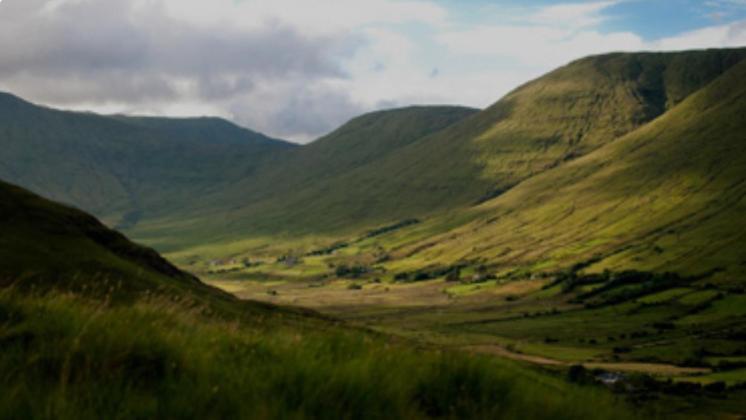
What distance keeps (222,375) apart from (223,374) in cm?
4

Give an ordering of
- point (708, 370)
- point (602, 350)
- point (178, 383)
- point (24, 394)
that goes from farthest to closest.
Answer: point (602, 350) → point (708, 370) → point (178, 383) → point (24, 394)

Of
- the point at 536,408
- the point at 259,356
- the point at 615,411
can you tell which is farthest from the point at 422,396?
the point at 615,411

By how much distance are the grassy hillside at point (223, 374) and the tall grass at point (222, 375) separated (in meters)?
0.02

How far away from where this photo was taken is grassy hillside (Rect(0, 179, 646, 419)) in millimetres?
7074

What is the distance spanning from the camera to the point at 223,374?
312 inches

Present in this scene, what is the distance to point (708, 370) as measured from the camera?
131875mm

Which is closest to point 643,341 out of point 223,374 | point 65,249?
point 65,249

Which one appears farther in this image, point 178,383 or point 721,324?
point 721,324

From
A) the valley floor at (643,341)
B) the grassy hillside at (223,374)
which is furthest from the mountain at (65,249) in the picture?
the grassy hillside at (223,374)

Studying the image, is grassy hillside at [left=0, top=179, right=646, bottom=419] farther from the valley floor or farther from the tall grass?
the valley floor

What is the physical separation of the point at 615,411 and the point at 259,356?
508 cm

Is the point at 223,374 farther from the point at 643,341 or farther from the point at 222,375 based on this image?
the point at 643,341

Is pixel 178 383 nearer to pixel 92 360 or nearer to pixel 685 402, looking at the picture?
pixel 92 360

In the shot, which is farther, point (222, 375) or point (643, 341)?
point (643, 341)
